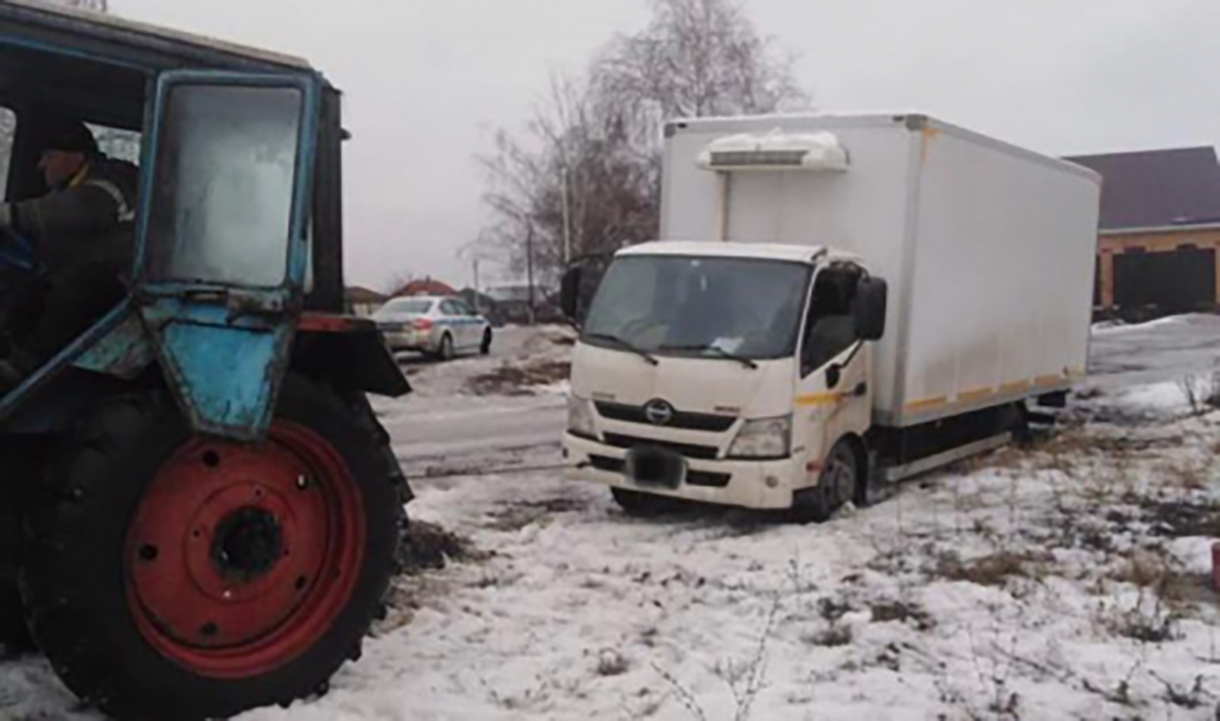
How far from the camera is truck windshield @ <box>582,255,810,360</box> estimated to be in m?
9.45

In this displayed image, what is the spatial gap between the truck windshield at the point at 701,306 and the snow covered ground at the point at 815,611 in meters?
1.34

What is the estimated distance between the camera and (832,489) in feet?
32.9

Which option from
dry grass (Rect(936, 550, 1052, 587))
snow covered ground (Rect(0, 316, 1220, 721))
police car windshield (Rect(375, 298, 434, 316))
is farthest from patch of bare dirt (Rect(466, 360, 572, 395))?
dry grass (Rect(936, 550, 1052, 587))

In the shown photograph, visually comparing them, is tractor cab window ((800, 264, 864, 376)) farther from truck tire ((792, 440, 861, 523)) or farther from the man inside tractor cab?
the man inside tractor cab

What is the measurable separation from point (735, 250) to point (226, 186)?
19.1ft

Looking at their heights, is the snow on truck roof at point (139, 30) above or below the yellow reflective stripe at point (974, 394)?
above

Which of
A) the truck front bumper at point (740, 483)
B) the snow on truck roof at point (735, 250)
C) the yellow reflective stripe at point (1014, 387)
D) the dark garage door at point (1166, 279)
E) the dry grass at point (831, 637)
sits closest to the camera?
the dry grass at point (831, 637)

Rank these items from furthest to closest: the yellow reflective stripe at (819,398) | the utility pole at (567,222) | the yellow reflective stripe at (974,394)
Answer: the utility pole at (567,222) < the yellow reflective stripe at (974,394) < the yellow reflective stripe at (819,398)

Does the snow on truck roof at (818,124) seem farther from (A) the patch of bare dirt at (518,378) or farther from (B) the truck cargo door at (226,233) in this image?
(A) the patch of bare dirt at (518,378)

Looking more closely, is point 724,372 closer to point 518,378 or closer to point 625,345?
point 625,345

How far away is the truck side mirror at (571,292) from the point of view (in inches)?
420

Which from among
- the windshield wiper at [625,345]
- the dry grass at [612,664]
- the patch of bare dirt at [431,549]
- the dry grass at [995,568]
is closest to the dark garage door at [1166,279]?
the windshield wiper at [625,345]

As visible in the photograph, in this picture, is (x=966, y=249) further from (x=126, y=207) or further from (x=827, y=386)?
(x=126, y=207)

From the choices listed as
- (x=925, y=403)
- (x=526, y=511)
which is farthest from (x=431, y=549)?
(x=925, y=403)
